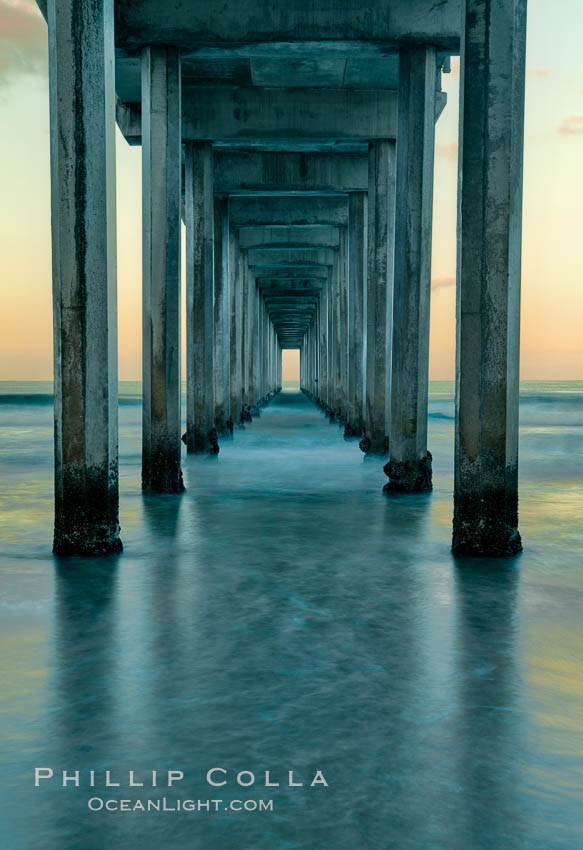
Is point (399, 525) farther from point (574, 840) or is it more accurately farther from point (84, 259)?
point (574, 840)

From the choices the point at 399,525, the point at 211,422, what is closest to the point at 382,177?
the point at 211,422

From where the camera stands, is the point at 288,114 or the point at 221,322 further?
the point at 221,322

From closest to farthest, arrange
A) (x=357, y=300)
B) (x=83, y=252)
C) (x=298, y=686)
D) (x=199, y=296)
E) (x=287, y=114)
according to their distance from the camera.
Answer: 1. (x=298, y=686)
2. (x=83, y=252)
3. (x=199, y=296)
4. (x=287, y=114)
5. (x=357, y=300)

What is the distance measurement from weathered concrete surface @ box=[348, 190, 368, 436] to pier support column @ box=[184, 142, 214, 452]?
558 centimetres

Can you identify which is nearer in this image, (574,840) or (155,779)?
(574,840)

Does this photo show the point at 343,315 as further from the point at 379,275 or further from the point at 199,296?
the point at 199,296

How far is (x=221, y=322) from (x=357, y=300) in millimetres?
3467

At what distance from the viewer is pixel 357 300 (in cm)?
2266

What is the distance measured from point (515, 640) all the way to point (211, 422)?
1322 centimetres

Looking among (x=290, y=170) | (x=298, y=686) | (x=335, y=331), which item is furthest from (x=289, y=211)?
(x=298, y=686)

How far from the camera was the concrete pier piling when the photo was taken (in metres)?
7.72

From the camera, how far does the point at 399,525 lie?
9.95 metres

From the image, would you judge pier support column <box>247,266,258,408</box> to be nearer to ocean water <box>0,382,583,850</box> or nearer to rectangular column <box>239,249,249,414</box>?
rectangular column <box>239,249,249,414</box>

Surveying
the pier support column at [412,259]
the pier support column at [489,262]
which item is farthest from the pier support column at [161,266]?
the pier support column at [489,262]
